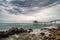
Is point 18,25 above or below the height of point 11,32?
above

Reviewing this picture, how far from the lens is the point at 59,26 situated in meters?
2.38

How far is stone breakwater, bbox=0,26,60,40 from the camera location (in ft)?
7.71

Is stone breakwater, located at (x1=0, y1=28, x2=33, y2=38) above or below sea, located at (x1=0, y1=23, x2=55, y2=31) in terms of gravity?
below

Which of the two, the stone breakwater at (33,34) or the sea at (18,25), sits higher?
the sea at (18,25)

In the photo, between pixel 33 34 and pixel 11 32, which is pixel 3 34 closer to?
pixel 11 32

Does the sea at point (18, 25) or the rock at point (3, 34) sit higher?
the sea at point (18, 25)

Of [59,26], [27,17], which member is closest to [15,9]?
[27,17]

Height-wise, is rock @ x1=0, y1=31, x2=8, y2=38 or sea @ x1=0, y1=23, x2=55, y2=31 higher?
sea @ x1=0, y1=23, x2=55, y2=31

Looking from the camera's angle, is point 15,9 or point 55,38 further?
point 15,9

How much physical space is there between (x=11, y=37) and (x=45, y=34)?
0.68m

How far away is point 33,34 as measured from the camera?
2.39 m

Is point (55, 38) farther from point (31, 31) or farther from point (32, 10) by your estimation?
point (32, 10)

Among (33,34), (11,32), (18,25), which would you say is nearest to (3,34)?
(11,32)

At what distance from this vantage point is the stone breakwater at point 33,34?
2349mm
